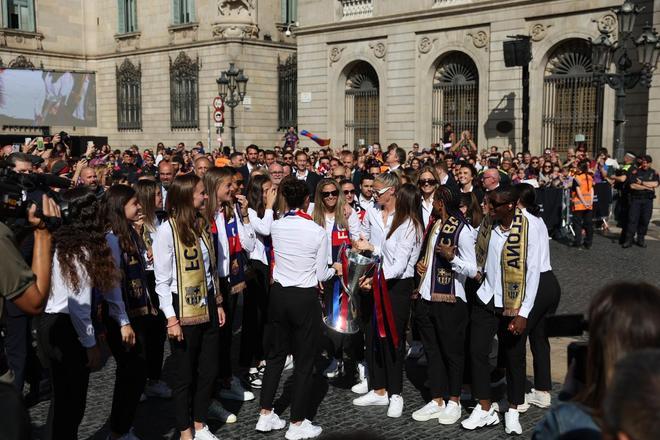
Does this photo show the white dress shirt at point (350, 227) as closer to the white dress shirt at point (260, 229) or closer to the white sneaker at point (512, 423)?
the white dress shirt at point (260, 229)

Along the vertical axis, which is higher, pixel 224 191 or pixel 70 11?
Result: pixel 70 11

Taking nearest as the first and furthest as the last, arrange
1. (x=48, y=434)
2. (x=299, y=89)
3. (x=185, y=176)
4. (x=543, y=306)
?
(x=48, y=434) < (x=185, y=176) < (x=543, y=306) < (x=299, y=89)

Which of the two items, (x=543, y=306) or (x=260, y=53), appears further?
(x=260, y=53)

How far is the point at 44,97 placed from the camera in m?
25.8

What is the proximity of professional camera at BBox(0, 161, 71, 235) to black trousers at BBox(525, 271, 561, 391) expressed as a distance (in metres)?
3.73

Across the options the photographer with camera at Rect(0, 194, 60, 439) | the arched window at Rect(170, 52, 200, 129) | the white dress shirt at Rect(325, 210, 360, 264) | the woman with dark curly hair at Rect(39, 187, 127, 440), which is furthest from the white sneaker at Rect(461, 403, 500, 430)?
the arched window at Rect(170, 52, 200, 129)

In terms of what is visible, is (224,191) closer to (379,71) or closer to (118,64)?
(379,71)

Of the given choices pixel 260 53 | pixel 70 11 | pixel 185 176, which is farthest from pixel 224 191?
pixel 70 11

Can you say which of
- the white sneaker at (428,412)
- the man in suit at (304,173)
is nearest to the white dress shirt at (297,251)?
the white sneaker at (428,412)

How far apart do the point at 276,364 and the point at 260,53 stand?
28.0m

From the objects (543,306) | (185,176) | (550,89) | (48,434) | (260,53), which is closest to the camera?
(48,434)

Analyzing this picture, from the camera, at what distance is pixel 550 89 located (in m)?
21.0

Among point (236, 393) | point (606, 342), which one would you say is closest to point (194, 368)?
point (236, 393)

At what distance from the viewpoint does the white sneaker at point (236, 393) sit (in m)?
6.37
